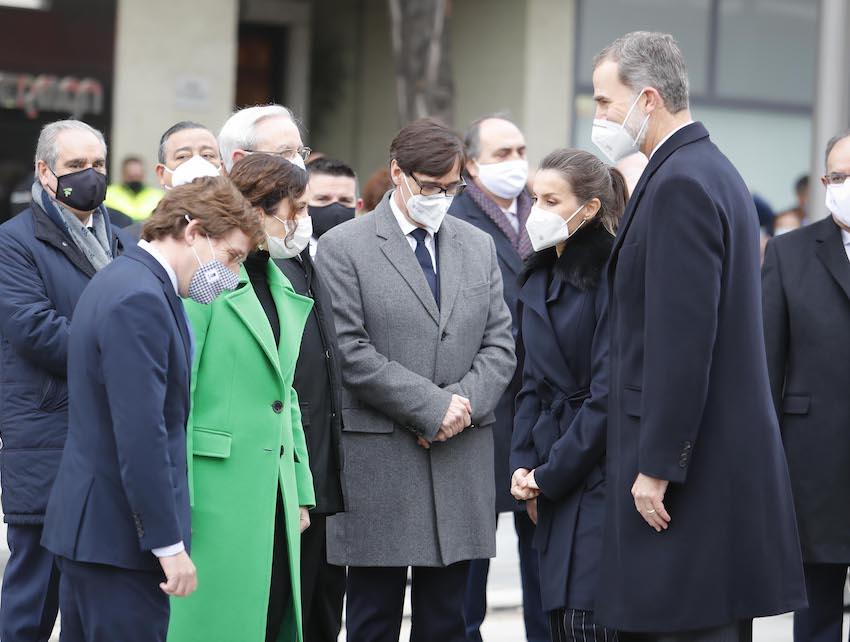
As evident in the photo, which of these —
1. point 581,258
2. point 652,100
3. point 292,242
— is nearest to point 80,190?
point 292,242

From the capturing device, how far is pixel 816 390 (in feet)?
17.2

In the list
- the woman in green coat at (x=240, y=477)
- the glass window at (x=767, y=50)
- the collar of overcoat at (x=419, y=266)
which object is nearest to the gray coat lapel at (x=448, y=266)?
the collar of overcoat at (x=419, y=266)

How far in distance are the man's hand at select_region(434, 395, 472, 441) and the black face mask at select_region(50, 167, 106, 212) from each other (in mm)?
1572

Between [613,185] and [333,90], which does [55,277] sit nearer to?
[613,185]

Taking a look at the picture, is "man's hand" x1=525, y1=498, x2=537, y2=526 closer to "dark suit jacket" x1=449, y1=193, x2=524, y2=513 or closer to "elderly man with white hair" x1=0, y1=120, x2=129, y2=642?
"dark suit jacket" x1=449, y1=193, x2=524, y2=513

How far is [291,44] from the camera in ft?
47.5

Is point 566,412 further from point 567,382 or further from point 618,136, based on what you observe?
point 618,136

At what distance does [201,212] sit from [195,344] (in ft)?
1.70

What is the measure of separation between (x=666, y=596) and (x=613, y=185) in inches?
67.4

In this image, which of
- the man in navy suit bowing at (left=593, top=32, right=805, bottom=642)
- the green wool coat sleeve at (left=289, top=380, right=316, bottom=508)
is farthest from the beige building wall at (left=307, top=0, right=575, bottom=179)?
the man in navy suit bowing at (left=593, top=32, right=805, bottom=642)

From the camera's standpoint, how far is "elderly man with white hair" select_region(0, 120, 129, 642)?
4875 millimetres

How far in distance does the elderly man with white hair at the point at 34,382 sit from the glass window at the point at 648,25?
9.60 m

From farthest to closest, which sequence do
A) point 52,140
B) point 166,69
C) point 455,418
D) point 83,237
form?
point 166,69, point 52,140, point 83,237, point 455,418

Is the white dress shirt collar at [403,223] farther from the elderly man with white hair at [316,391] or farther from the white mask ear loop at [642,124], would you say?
the white mask ear loop at [642,124]
